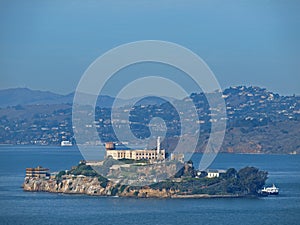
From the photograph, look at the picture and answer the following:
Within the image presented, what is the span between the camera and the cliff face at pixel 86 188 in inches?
1681

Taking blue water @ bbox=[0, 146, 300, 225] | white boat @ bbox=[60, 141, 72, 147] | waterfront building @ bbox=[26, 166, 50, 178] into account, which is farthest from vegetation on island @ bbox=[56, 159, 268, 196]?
white boat @ bbox=[60, 141, 72, 147]

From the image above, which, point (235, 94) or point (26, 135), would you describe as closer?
point (26, 135)

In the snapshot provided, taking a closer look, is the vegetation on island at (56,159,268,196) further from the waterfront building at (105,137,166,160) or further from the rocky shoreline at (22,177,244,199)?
the waterfront building at (105,137,166,160)

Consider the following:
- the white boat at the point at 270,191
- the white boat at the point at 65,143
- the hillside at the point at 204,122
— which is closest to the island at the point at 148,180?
the white boat at the point at 270,191

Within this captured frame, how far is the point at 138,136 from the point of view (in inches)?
3770

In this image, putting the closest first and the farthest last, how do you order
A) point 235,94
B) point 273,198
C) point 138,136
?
point 273,198
point 138,136
point 235,94

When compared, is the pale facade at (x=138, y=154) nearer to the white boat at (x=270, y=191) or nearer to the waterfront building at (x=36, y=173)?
the waterfront building at (x=36, y=173)

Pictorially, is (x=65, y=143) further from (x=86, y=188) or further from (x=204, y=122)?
(x=86, y=188)

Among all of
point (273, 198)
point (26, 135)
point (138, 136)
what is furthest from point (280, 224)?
point (26, 135)

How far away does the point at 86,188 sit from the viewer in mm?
44594

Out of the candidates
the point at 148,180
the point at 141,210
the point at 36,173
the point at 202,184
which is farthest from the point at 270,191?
the point at 36,173

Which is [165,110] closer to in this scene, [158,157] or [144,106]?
[144,106]

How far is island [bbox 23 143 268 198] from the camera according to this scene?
43.0 m

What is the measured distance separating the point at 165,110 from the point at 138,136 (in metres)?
21.0
